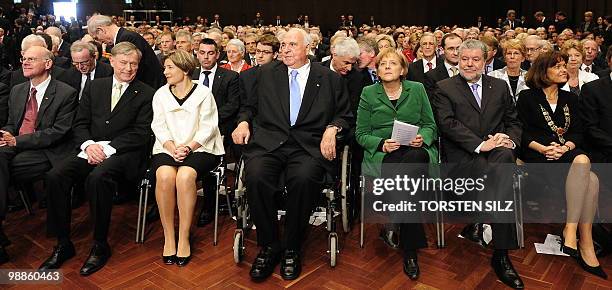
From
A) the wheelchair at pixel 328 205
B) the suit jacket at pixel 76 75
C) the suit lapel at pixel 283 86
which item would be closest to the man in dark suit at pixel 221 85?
the suit jacket at pixel 76 75

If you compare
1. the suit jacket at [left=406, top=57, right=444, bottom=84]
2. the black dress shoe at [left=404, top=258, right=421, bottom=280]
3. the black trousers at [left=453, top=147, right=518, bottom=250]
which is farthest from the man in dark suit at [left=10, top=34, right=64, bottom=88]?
the black trousers at [left=453, top=147, right=518, bottom=250]

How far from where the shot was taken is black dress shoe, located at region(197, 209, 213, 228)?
4.06 metres

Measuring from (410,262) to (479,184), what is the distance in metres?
0.75

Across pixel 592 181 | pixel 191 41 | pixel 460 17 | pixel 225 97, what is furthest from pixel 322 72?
pixel 460 17

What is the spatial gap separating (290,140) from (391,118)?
0.73 meters

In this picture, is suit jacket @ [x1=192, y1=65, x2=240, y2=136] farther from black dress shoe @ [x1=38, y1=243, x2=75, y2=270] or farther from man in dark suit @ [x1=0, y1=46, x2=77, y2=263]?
black dress shoe @ [x1=38, y1=243, x2=75, y2=270]

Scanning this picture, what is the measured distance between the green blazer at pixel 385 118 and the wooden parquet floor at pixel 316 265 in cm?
65

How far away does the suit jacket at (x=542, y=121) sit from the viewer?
361 cm

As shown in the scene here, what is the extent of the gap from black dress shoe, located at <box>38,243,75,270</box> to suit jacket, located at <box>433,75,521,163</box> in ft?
8.94

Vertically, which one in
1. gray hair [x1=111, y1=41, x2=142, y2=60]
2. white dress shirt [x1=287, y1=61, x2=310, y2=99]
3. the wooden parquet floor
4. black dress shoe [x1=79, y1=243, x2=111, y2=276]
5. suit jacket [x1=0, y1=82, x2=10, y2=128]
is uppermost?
gray hair [x1=111, y1=41, x2=142, y2=60]

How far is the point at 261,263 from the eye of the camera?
3172 mm

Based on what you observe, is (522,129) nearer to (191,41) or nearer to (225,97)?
(225,97)

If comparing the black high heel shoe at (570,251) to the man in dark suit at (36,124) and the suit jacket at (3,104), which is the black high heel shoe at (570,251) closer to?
the man in dark suit at (36,124)

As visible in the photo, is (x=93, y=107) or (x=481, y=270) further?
(x=93, y=107)
